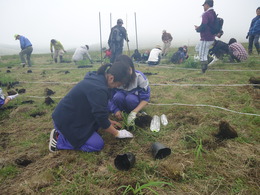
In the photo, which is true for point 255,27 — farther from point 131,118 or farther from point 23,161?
point 23,161

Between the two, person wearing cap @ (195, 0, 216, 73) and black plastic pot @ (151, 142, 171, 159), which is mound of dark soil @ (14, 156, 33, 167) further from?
person wearing cap @ (195, 0, 216, 73)

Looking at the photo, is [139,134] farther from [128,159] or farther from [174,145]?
[128,159]

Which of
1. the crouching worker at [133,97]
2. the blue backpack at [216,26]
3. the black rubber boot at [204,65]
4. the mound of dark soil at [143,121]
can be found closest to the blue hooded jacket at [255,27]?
the blue backpack at [216,26]

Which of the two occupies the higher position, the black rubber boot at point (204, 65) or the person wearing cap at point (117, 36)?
the person wearing cap at point (117, 36)

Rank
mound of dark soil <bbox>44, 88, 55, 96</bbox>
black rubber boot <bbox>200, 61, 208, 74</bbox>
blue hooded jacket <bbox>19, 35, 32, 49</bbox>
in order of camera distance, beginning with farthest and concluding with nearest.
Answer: blue hooded jacket <bbox>19, 35, 32, 49</bbox>
black rubber boot <bbox>200, 61, 208, 74</bbox>
mound of dark soil <bbox>44, 88, 55, 96</bbox>

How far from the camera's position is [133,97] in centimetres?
276

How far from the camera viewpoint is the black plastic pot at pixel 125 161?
1735mm

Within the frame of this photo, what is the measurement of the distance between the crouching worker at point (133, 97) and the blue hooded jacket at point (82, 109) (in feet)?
2.27

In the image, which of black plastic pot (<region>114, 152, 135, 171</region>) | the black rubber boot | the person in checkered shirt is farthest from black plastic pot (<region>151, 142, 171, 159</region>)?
the person in checkered shirt

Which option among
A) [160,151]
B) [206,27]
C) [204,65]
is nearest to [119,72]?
[160,151]

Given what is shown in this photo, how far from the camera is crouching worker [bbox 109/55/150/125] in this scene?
2.66m

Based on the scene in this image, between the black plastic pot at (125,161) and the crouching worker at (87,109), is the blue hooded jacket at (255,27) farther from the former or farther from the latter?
the black plastic pot at (125,161)

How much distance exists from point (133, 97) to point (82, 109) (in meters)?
0.98

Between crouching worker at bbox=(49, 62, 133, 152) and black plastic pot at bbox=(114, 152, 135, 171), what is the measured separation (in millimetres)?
402
